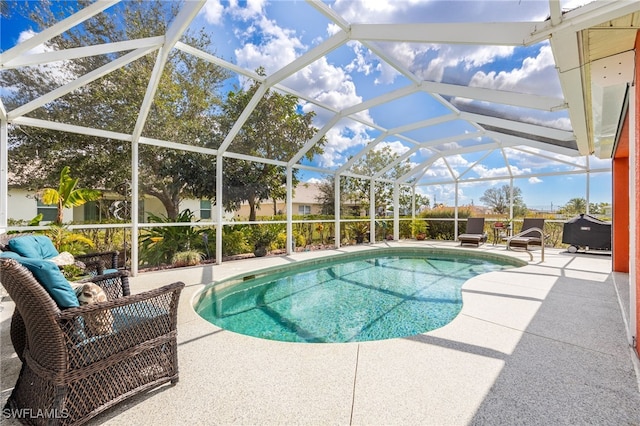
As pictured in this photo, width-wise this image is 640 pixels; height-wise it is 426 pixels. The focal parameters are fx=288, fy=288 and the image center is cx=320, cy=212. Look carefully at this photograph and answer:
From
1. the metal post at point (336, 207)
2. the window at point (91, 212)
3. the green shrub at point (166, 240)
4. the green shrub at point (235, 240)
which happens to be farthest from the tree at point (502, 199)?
the window at point (91, 212)

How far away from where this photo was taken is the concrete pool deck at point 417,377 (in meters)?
2.02

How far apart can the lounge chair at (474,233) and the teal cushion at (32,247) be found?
1267 centimetres

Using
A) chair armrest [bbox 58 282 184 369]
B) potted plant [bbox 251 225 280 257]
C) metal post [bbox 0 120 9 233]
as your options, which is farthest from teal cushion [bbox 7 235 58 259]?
potted plant [bbox 251 225 280 257]

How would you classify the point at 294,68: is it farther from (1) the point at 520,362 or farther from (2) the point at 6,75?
(1) the point at 520,362

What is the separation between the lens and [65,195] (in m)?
5.67

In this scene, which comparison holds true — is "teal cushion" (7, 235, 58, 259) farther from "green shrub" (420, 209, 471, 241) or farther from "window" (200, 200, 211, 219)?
"green shrub" (420, 209, 471, 241)

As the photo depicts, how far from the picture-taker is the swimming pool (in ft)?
14.3

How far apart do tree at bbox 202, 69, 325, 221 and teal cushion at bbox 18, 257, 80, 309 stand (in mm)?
5476

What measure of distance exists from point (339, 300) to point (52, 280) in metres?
4.51

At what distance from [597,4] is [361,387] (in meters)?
3.62

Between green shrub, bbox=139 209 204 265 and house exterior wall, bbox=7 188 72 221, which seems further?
green shrub, bbox=139 209 204 265

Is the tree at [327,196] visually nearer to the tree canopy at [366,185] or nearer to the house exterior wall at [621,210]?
the tree canopy at [366,185]

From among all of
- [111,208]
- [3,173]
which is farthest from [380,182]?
[3,173]

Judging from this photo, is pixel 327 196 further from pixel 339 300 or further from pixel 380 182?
pixel 339 300
